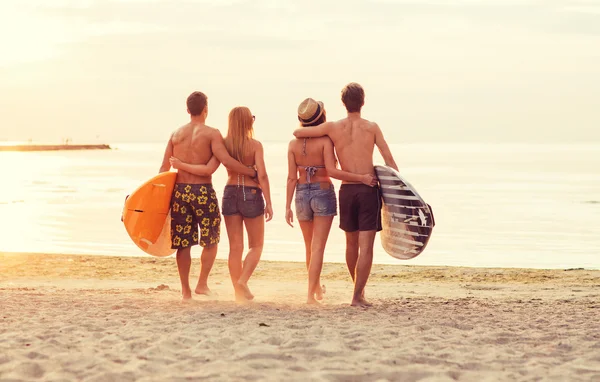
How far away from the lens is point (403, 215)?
7.20 metres

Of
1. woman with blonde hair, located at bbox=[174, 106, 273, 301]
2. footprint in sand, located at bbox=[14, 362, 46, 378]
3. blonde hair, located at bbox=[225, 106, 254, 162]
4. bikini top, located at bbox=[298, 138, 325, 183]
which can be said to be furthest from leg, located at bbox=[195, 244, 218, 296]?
footprint in sand, located at bbox=[14, 362, 46, 378]

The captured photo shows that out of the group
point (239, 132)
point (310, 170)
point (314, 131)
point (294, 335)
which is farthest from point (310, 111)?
point (294, 335)

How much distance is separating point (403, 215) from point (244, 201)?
1446 mm

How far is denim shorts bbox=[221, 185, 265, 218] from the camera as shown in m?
7.33

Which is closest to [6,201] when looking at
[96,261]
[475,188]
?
[96,261]

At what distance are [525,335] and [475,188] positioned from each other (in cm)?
2968

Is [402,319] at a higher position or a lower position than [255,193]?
lower

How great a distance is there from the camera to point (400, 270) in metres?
Result: 11.6

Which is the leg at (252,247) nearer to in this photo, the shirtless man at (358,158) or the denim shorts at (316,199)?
the denim shorts at (316,199)

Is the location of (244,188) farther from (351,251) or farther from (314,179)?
(351,251)

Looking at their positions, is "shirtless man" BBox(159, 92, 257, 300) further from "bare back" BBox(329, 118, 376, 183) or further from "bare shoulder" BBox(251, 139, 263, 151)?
"bare back" BBox(329, 118, 376, 183)

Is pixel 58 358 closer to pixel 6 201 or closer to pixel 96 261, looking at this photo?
pixel 96 261

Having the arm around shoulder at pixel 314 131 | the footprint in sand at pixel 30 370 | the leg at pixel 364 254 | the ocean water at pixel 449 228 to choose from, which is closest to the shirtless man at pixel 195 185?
the arm around shoulder at pixel 314 131

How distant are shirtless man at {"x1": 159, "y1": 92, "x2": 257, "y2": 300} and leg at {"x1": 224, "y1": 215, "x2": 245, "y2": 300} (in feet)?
0.43
